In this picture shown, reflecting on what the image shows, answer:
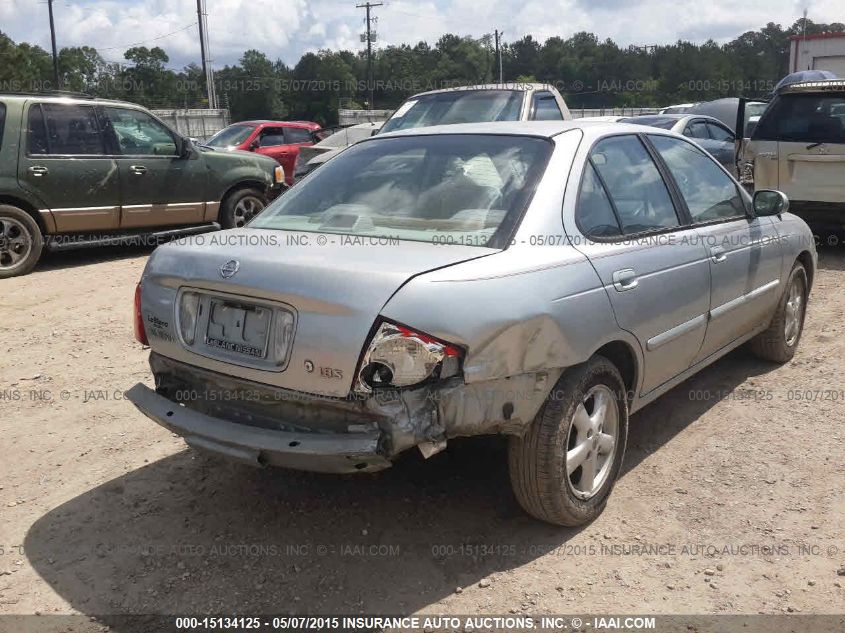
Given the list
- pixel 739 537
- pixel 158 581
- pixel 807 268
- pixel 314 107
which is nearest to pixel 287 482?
pixel 158 581

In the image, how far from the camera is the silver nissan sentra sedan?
2656 millimetres

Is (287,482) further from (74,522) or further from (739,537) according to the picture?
(739,537)

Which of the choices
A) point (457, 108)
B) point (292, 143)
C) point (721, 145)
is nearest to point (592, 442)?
point (457, 108)

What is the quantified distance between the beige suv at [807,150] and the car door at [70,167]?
730cm

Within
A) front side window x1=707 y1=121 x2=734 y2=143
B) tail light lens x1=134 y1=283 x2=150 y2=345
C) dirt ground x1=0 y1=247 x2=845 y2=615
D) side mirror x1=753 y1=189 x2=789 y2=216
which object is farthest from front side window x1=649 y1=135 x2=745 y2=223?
front side window x1=707 y1=121 x2=734 y2=143

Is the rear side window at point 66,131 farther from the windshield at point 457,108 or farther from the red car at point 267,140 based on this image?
the red car at point 267,140

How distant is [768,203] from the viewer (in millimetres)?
4645

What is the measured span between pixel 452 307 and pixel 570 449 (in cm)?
94

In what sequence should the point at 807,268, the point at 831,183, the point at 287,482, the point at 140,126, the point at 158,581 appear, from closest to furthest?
the point at 158,581, the point at 287,482, the point at 807,268, the point at 831,183, the point at 140,126

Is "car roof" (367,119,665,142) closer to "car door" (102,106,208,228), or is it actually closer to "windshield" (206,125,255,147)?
"car door" (102,106,208,228)

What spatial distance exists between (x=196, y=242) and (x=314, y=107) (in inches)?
2702

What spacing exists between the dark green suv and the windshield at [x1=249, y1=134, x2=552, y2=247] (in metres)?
5.69

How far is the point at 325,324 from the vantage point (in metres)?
2.68

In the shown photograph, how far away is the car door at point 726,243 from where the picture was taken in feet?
13.4
